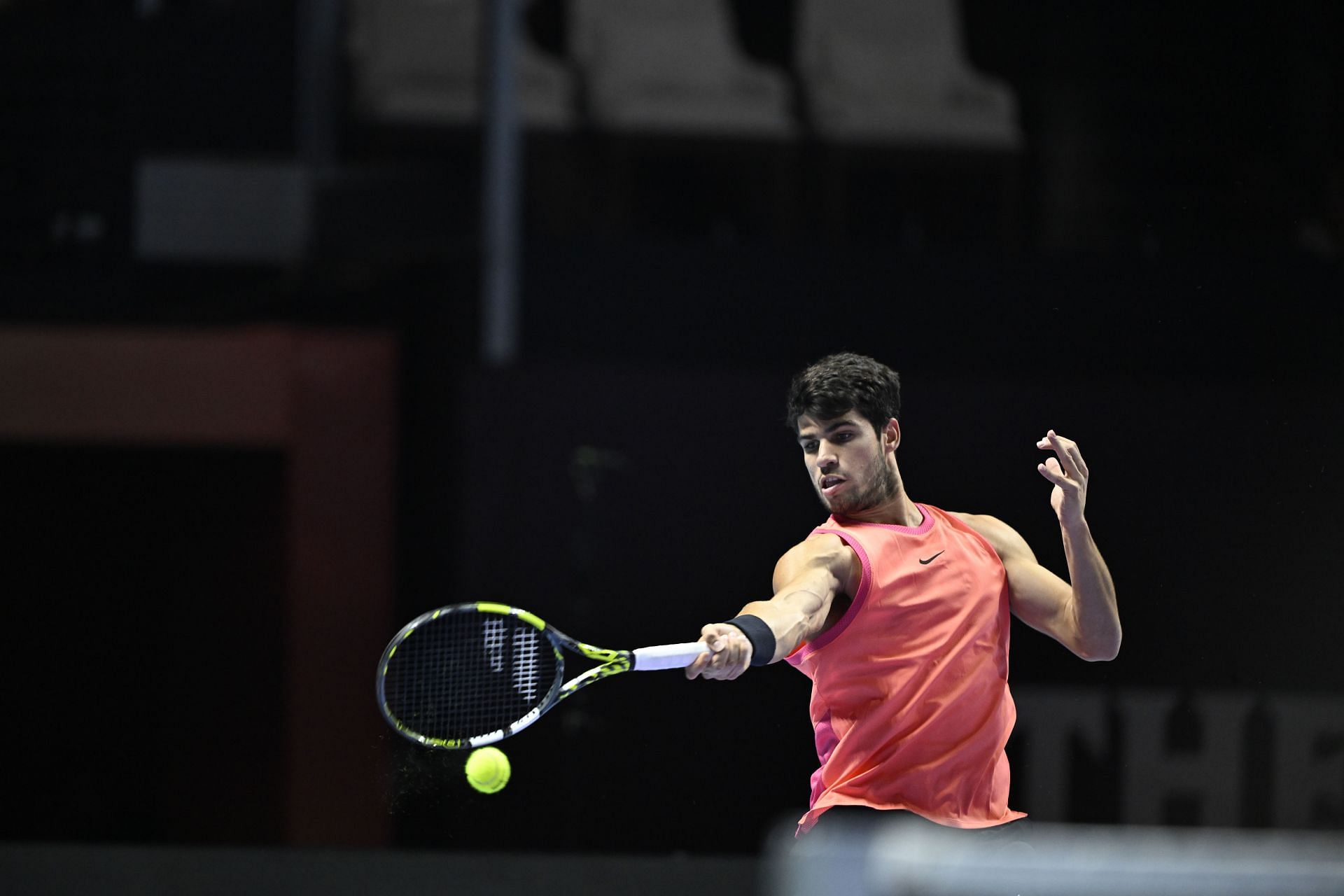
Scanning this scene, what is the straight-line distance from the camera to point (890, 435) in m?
3.60

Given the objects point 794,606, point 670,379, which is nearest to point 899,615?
point 794,606

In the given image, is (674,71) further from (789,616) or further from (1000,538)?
(789,616)

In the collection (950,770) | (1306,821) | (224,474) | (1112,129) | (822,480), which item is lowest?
(1306,821)

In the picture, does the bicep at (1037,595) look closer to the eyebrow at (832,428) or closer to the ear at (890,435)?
the ear at (890,435)

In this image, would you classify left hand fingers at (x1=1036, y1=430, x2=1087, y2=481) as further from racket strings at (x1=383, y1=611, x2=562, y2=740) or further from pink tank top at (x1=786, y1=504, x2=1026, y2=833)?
racket strings at (x1=383, y1=611, x2=562, y2=740)

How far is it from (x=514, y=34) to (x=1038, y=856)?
4.87m

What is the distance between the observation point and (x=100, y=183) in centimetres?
689

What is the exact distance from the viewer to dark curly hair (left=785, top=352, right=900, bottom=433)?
352 cm

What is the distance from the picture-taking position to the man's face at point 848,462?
3527 millimetres

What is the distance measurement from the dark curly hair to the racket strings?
63 centimetres

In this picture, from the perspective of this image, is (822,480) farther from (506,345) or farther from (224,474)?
(224,474)

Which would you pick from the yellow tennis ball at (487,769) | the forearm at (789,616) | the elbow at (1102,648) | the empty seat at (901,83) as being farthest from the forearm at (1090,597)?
the empty seat at (901,83)

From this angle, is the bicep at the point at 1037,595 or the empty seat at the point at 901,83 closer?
the bicep at the point at 1037,595

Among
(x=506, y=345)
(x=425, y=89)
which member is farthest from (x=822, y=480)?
(x=425, y=89)
